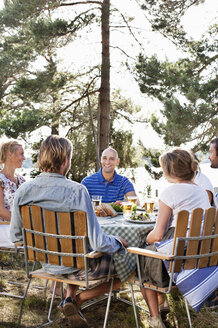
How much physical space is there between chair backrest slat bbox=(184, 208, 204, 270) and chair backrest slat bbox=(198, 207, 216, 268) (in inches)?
1.5

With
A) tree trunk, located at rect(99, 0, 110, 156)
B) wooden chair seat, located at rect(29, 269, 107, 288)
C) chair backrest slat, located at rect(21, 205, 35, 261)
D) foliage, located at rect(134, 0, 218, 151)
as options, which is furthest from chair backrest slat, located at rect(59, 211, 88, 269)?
tree trunk, located at rect(99, 0, 110, 156)

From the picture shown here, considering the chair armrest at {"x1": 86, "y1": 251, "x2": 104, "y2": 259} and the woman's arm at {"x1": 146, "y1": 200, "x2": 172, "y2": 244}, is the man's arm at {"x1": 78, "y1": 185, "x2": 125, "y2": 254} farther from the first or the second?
the woman's arm at {"x1": 146, "y1": 200, "x2": 172, "y2": 244}

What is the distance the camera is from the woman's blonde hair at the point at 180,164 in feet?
8.55

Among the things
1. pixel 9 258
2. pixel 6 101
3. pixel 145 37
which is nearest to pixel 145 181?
pixel 145 37

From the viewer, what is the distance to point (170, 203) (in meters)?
2.52

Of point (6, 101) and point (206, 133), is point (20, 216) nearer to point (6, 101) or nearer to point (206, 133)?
point (206, 133)

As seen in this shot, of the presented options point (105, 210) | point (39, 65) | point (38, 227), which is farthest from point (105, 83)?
point (38, 227)

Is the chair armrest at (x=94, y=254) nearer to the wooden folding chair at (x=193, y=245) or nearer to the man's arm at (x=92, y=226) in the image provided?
the man's arm at (x=92, y=226)

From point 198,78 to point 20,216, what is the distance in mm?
7573

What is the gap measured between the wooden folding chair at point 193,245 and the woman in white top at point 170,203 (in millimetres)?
99

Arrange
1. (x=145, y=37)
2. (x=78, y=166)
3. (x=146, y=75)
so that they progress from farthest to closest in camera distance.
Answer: (x=78, y=166)
(x=145, y=37)
(x=146, y=75)

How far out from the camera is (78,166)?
13.2m

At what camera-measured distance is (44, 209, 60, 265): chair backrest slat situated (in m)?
2.38

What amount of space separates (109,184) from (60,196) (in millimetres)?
1905
